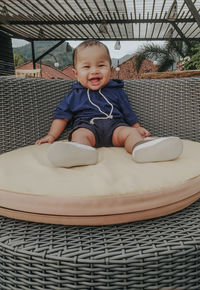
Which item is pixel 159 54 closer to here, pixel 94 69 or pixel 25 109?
pixel 94 69

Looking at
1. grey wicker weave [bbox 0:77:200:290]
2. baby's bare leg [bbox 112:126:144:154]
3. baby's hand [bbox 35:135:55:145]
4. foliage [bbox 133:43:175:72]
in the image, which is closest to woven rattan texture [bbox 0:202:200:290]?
grey wicker weave [bbox 0:77:200:290]

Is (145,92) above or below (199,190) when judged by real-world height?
above

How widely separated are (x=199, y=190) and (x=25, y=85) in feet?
3.36

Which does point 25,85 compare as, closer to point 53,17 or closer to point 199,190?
point 199,190

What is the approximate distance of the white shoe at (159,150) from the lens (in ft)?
2.80

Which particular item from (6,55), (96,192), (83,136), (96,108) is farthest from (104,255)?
(6,55)

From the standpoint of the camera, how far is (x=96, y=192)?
646 mm

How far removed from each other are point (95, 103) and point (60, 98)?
23 cm

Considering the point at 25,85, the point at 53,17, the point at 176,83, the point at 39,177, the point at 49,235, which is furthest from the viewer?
the point at 53,17

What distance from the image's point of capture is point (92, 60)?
133 centimetres

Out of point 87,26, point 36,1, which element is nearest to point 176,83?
point 36,1

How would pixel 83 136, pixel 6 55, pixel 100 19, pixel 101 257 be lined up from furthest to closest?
pixel 6 55
pixel 100 19
pixel 83 136
pixel 101 257

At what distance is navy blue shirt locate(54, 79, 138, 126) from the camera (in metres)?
1.40

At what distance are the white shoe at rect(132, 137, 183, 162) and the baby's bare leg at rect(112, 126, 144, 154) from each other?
0.61 feet
